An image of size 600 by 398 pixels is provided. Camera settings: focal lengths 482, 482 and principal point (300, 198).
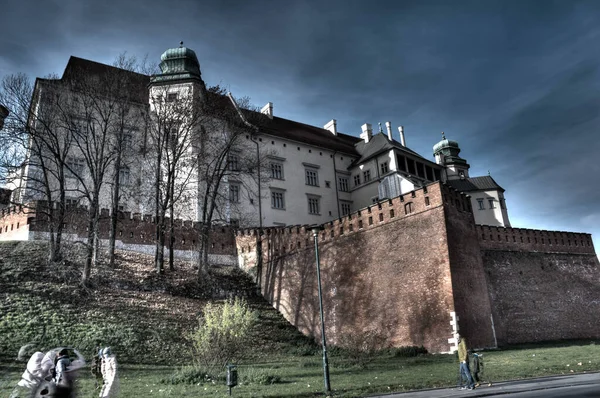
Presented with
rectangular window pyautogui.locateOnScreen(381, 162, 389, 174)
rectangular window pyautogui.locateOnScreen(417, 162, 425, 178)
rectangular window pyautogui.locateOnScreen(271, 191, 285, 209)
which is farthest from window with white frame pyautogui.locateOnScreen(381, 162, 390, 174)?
rectangular window pyautogui.locateOnScreen(271, 191, 285, 209)

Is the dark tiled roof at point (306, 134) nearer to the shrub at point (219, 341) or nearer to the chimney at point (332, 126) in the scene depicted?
the chimney at point (332, 126)

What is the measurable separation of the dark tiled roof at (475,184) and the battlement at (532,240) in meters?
15.5

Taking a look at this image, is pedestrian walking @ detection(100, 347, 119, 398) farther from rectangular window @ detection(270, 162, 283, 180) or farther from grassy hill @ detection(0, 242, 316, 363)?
rectangular window @ detection(270, 162, 283, 180)

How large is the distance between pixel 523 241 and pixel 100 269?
24.9m

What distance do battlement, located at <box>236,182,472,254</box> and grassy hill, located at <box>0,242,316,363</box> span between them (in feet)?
13.0

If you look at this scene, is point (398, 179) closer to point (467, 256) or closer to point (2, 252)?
point (467, 256)

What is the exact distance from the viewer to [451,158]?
56344mm

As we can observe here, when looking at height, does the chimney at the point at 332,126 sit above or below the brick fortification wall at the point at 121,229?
above

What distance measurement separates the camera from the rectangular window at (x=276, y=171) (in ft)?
132

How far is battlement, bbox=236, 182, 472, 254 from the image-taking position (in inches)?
926

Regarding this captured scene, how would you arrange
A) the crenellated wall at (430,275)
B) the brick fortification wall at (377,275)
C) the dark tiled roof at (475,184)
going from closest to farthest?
the brick fortification wall at (377,275)
the crenellated wall at (430,275)
the dark tiled roof at (475,184)

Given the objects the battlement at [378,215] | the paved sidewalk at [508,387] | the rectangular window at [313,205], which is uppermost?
the rectangular window at [313,205]

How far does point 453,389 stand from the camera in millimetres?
12555

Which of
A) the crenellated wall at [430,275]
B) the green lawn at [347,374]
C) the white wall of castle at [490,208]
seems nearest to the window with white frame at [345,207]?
the white wall of castle at [490,208]
